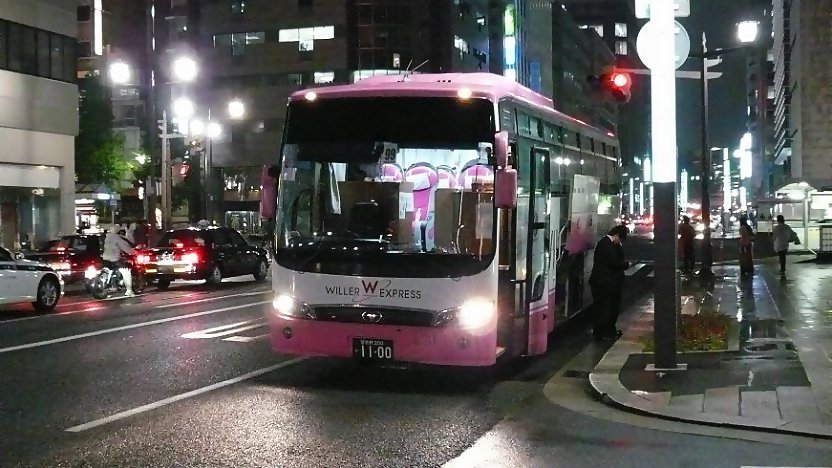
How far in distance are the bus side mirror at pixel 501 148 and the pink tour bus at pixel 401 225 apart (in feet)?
0.04

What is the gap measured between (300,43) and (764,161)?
7905cm

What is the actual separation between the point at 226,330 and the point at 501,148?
7.98 meters

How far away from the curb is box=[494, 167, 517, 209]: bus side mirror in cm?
242

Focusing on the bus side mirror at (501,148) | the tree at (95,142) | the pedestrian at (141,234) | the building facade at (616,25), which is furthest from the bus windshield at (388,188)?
the building facade at (616,25)

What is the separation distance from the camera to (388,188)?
10195 mm

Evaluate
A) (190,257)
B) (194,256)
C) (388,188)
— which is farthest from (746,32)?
(388,188)

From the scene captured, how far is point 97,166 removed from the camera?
56.8 metres

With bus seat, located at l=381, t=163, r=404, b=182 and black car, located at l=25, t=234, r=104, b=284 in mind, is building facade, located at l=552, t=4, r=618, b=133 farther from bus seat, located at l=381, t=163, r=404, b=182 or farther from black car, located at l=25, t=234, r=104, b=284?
bus seat, located at l=381, t=163, r=404, b=182

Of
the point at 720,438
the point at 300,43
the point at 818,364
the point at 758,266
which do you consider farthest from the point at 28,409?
the point at 300,43

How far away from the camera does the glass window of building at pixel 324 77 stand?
228 ft

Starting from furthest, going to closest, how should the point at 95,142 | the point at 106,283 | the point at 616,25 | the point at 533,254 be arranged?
the point at 616,25, the point at 95,142, the point at 106,283, the point at 533,254

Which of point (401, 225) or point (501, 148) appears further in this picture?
point (401, 225)

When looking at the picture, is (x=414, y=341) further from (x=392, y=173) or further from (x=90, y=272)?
(x=90, y=272)

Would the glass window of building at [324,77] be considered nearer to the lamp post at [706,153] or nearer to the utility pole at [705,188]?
the lamp post at [706,153]
